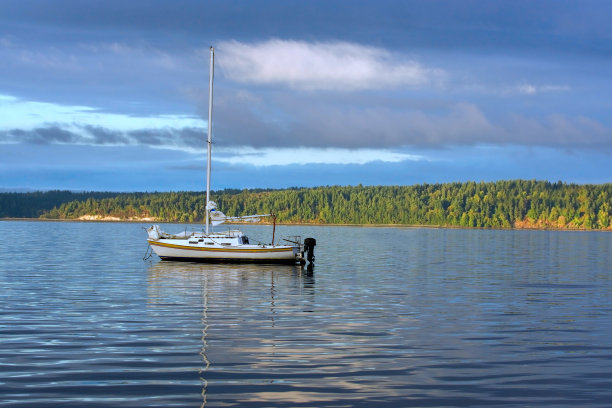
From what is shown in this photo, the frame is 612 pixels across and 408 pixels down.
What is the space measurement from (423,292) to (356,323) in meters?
16.2

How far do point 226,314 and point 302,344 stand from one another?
30.3ft

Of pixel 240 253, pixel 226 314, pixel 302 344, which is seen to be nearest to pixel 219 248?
pixel 240 253

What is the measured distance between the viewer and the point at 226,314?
3591 cm

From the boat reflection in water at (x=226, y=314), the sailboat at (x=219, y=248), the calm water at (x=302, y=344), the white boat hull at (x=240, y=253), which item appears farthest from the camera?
the sailboat at (x=219, y=248)

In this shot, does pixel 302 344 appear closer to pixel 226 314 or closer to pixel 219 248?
pixel 226 314

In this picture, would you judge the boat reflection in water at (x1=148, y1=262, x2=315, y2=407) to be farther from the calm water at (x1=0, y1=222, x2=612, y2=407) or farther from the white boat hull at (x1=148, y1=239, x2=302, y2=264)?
the white boat hull at (x1=148, y1=239, x2=302, y2=264)

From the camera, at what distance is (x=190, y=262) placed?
76625mm

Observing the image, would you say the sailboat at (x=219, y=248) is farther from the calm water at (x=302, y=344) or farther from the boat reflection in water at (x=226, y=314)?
the calm water at (x=302, y=344)

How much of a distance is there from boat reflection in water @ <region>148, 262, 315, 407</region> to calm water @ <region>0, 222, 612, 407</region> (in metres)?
0.10

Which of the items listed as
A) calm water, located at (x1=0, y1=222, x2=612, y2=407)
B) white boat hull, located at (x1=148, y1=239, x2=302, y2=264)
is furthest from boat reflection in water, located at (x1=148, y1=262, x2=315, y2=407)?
white boat hull, located at (x1=148, y1=239, x2=302, y2=264)

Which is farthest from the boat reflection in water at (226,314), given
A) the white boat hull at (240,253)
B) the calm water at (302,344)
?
the white boat hull at (240,253)

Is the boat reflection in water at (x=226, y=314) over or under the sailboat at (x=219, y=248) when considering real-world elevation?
under

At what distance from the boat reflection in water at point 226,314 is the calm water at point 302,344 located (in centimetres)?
10

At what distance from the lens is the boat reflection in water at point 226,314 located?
72.5ft
